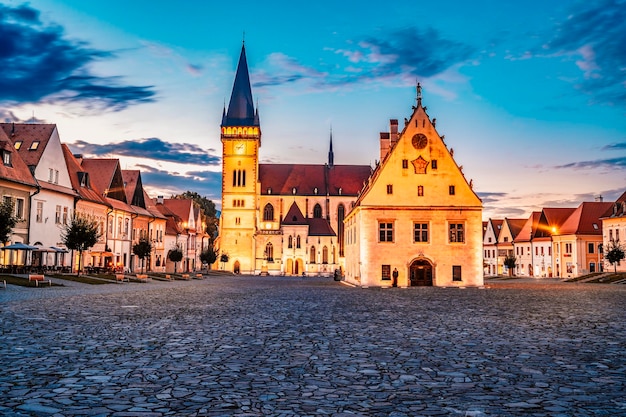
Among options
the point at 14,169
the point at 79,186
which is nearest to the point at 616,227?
the point at 79,186

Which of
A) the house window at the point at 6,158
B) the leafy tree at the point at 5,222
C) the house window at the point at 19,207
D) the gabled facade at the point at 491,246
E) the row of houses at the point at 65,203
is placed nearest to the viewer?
the leafy tree at the point at 5,222

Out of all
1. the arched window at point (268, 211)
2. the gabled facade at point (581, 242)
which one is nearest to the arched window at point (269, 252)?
the arched window at point (268, 211)

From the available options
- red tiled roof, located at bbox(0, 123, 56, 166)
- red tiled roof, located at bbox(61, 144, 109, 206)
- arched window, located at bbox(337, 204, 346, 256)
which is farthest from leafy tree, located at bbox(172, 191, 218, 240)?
red tiled roof, located at bbox(0, 123, 56, 166)

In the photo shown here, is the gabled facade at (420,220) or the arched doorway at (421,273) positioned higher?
the gabled facade at (420,220)

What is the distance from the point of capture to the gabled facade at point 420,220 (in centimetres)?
5028

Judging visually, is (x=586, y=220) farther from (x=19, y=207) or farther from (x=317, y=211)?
(x=19, y=207)

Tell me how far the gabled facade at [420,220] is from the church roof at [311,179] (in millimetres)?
62606

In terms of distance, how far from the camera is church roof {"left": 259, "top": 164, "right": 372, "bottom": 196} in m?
114

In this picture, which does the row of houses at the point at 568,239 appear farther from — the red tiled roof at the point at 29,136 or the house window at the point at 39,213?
the red tiled roof at the point at 29,136

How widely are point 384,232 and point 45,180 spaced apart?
2819 cm

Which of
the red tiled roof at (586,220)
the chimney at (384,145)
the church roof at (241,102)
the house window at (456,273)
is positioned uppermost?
the church roof at (241,102)

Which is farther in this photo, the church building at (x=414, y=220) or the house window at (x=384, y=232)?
the house window at (x=384, y=232)

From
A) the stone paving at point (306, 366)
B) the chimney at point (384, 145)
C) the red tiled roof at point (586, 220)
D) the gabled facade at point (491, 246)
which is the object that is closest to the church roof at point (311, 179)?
the gabled facade at point (491, 246)

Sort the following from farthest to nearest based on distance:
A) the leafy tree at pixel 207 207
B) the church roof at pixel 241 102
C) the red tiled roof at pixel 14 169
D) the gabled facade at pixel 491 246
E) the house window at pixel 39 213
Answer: the leafy tree at pixel 207 207 < the gabled facade at pixel 491 246 < the church roof at pixel 241 102 < the house window at pixel 39 213 < the red tiled roof at pixel 14 169
